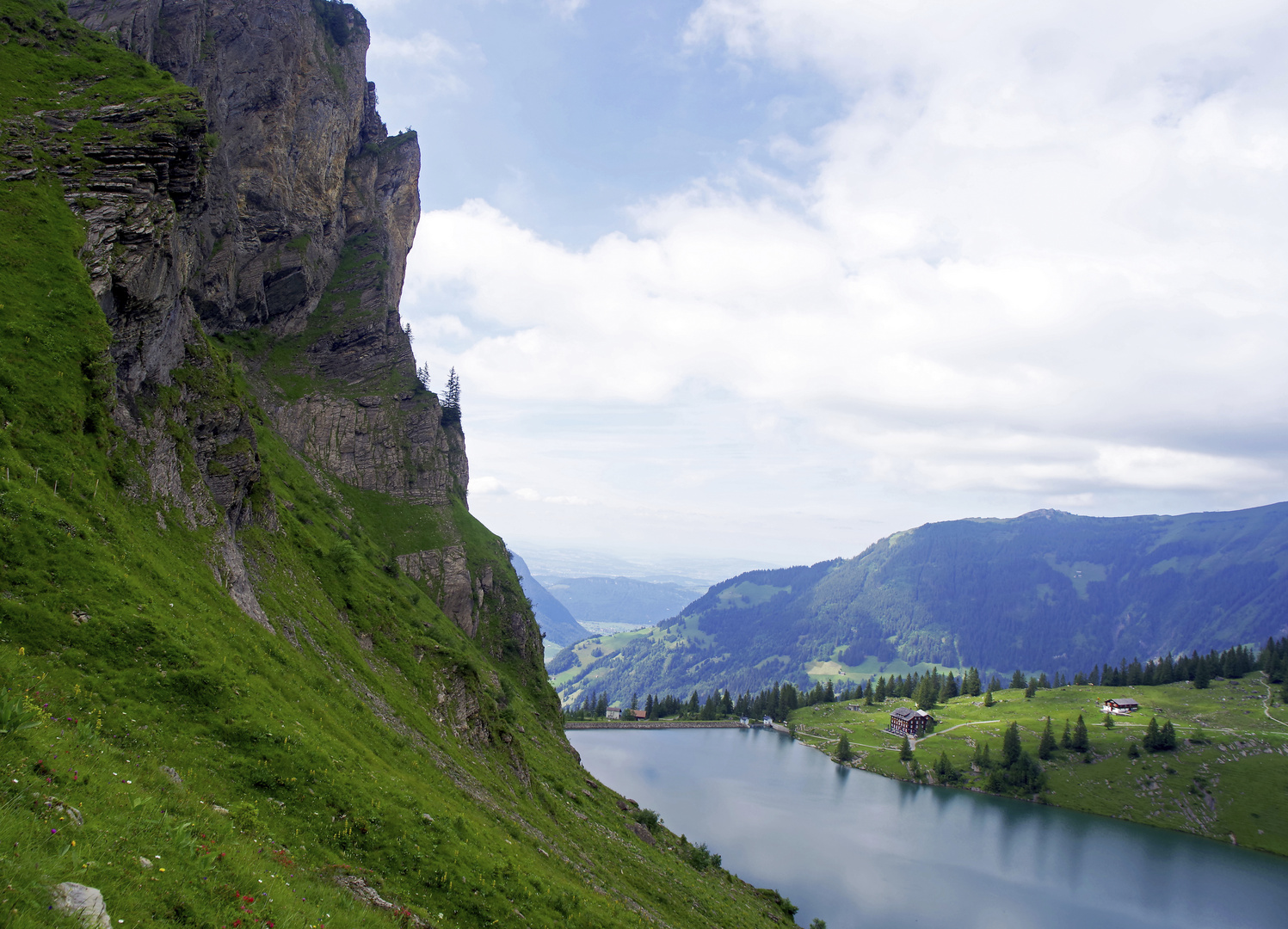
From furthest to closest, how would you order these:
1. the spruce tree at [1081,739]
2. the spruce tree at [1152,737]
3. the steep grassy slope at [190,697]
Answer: the spruce tree at [1081,739]
the spruce tree at [1152,737]
the steep grassy slope at [190,697]

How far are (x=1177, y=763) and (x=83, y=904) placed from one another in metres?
213

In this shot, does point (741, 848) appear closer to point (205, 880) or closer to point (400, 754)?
point (400, 754)

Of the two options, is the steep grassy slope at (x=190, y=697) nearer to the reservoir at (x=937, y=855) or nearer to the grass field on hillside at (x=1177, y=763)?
the reservoir at (x=937, y=855)

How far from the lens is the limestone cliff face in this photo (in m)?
43.6

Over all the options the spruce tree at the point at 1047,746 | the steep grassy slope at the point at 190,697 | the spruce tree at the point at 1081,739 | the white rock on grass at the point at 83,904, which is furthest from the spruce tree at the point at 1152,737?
the white rock on grass at the point at 83,904

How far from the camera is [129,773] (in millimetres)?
15367

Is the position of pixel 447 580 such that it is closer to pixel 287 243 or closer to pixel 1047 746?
pixel 287 243

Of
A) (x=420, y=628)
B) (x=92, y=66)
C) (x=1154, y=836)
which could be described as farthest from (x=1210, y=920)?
(x=92, y=66)

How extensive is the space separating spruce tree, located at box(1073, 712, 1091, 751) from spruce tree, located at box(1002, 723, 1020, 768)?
14.2m

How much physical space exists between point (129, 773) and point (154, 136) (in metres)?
43.9

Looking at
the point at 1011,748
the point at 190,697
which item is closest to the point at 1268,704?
the point at 1011,748

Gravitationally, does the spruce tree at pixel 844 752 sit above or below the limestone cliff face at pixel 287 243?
below

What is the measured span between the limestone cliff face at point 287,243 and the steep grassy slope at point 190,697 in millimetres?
2278

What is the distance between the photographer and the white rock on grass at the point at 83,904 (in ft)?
28.2
